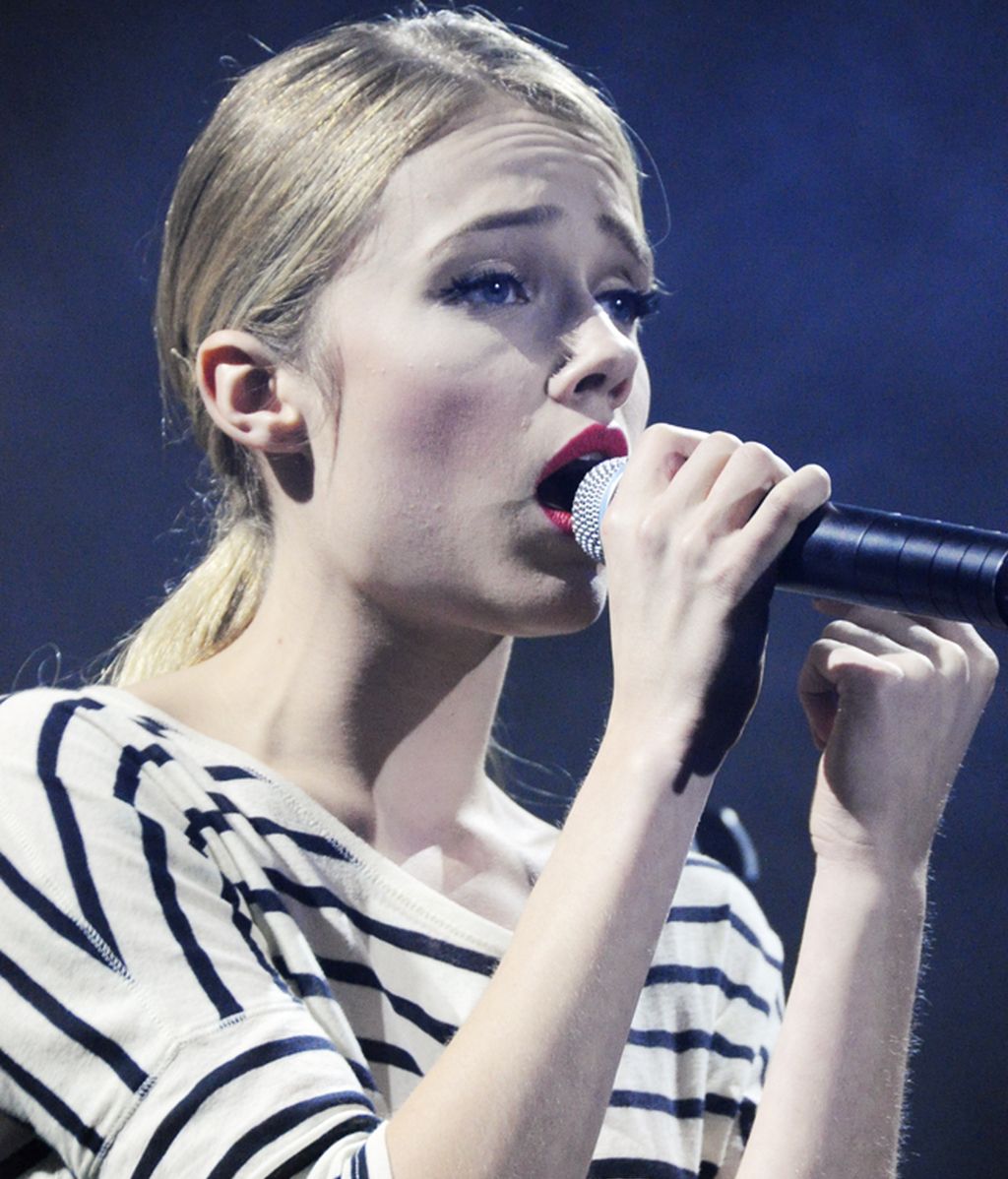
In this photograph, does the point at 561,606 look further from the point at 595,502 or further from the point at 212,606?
the point at 212,606

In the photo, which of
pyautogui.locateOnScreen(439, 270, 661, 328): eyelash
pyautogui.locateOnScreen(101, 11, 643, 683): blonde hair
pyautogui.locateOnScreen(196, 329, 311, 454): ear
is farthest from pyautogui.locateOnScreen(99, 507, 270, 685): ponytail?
pyautogui.locateOnScreen(439, 270, 661, 328): eyelash

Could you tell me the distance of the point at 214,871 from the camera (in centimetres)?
105

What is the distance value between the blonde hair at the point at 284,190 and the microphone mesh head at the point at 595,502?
326mm

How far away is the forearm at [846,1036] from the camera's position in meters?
1.10

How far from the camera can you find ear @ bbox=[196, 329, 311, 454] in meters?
1.31

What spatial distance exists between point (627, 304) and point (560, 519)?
283 mm

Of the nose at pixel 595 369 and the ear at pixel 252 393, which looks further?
the ear at pixel 252 393

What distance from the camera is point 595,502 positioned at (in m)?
1.08

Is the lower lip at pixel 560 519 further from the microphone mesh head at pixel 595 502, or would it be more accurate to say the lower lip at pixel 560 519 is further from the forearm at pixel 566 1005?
the forearm at pixel 566 1005

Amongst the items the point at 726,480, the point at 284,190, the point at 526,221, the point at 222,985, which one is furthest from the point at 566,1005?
the point at 284,190

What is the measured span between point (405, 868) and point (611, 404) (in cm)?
42

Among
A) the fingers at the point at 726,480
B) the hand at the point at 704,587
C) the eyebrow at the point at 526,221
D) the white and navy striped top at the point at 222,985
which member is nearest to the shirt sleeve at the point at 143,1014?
the white and navy striped top at the point at 222,985

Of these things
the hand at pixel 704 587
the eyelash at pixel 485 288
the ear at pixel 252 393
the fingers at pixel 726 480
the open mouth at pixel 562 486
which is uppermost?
the eyelash at pixel 485 288

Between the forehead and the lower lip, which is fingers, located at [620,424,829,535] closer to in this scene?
the lower lip
